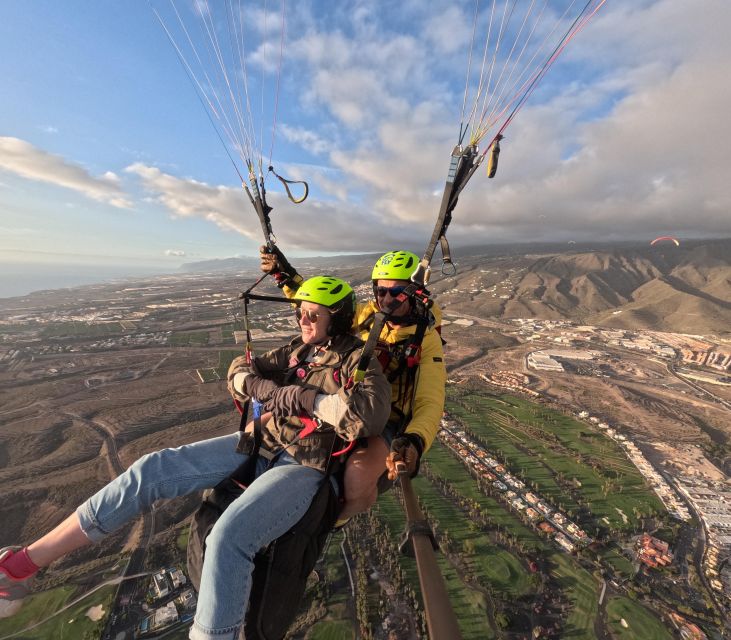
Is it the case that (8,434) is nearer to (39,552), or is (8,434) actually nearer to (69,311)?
(39,552)

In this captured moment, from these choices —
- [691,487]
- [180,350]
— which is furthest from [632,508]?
[180,350]

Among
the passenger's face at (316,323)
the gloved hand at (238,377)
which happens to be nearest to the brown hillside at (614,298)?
the passenger's face at (316,323)

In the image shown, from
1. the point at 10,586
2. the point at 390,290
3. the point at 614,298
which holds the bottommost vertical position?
the point at 614,298

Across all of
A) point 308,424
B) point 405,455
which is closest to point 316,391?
point 308,424

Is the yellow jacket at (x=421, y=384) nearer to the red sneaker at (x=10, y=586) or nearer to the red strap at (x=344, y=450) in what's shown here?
the red strap at (x=344, y=450)

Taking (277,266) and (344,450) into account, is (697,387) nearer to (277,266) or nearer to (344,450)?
(277,266)

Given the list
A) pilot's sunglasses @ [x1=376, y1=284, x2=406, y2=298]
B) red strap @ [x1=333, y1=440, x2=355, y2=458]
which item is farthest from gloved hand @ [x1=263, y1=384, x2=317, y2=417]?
pilot's sunglasses @ [x1=376, y1=284, x2=406, y2=298]
